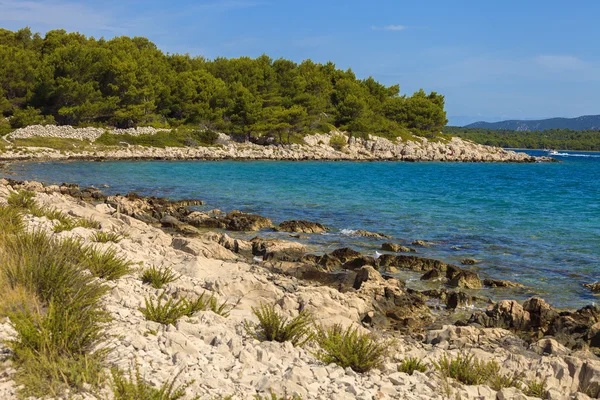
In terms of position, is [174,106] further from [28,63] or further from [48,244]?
[48,244]

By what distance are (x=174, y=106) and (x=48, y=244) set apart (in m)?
82.7

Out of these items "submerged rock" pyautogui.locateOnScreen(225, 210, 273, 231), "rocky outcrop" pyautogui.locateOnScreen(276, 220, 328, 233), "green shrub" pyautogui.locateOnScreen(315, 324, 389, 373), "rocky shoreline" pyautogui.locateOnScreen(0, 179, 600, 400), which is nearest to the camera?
"rocky shoreline" pyautogui.locateOnScreen(0, 179, 600, 400)

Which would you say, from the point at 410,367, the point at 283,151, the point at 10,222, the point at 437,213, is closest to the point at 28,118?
the point at 283,151

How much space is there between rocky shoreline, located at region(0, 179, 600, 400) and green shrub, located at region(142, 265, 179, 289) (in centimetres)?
20

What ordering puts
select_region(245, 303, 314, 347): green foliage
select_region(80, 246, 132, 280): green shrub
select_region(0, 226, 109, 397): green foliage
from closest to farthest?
select_region(0, 226, 109, 397): green foliage → select_region(245, 303, 314, 347): green foliage → select_region(80, 246, 132, 280): green shrub

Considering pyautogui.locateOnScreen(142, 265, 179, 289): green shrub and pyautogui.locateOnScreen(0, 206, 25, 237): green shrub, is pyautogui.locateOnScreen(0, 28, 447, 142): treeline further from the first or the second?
pyautogui.locateOnScreen(142, 265, 179, 289): green shrub

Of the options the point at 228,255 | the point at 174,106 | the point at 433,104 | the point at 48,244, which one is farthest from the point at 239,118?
the point at 48,244

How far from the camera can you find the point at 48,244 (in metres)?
8.57

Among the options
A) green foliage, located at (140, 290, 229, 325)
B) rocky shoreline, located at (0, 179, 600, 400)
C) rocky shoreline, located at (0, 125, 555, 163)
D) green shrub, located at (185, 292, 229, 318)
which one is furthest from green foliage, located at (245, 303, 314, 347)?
rocky shoreline, located at (0, 125, 555, 163)

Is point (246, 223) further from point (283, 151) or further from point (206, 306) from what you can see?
point (283, 151)

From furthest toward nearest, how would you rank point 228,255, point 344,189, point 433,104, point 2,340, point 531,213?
1. point 433,104
2. point 344,189
3. point 531,213
4. point 228,255
5. point 2,340

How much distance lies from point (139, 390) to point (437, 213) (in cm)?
2478

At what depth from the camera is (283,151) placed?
85.9 metres

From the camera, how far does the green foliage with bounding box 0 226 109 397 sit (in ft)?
16.7
